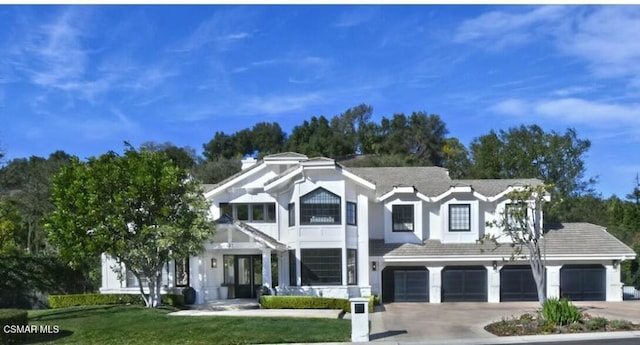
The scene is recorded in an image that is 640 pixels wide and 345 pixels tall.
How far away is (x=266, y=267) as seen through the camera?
2956cm

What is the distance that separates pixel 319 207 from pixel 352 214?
68.9 inches

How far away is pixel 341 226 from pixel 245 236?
4.68 m

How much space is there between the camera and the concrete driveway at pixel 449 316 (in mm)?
20562

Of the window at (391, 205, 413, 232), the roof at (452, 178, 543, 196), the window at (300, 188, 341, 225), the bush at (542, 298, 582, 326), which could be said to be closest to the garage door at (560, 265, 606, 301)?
the roof at (452, 178, 543, 196)

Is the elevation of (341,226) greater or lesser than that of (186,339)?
greater

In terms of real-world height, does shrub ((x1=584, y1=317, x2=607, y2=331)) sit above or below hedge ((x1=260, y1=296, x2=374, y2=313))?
above

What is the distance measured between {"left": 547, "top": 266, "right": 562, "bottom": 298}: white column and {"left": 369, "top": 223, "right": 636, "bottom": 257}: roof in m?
0.90

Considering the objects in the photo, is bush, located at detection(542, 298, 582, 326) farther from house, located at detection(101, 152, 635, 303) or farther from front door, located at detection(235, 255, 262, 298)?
front door, located at detection(235, 255, 262, 298)

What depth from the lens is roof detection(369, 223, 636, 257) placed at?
31031 millimetres

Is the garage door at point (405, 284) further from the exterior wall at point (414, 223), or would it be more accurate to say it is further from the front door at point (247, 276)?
the front door at point (247, 276)

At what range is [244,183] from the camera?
33.1 m

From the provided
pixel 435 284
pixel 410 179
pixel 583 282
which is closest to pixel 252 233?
pixel 435 284

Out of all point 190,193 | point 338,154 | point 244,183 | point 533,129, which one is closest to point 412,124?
point 338,154

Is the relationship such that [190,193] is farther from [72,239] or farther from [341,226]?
[341,226]
